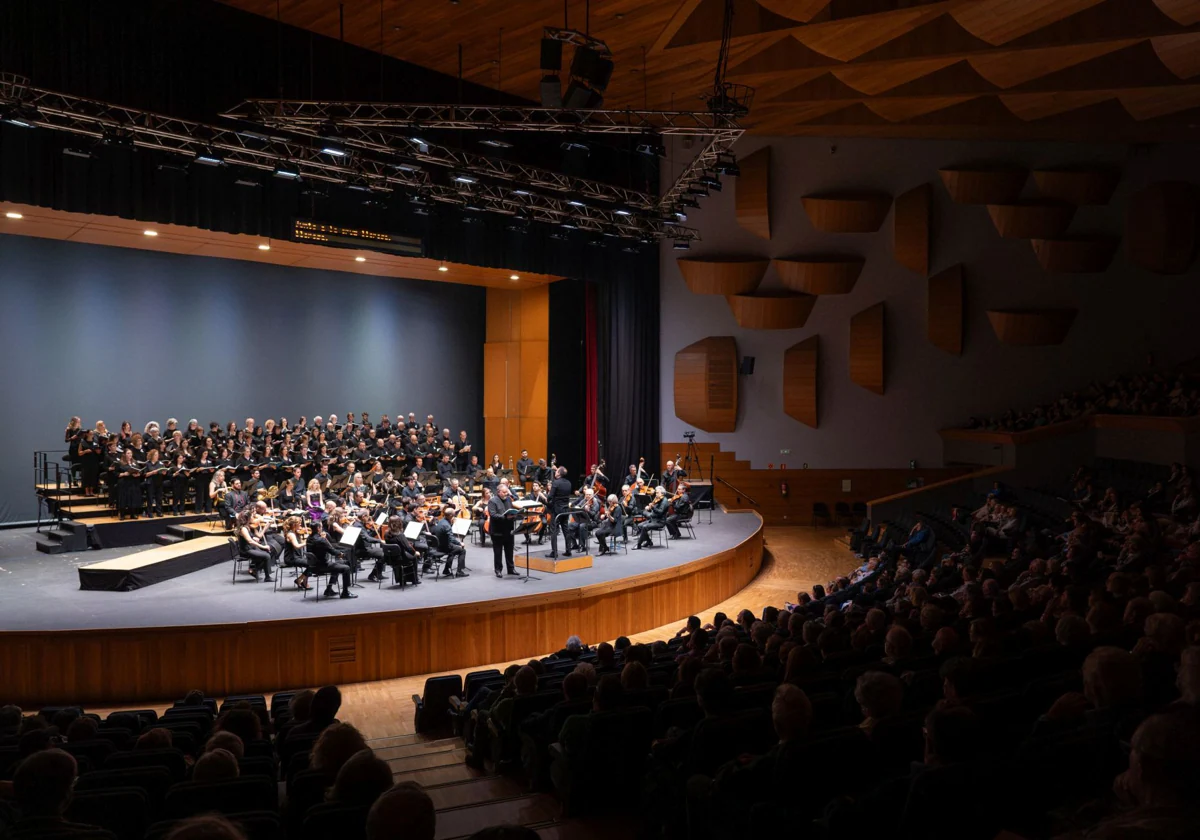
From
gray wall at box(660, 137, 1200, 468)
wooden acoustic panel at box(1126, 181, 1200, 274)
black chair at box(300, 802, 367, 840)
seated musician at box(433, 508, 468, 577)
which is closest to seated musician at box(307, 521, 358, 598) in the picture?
seated musician at box(433, 508, 468, 577)

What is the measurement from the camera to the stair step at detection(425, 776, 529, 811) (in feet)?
14.8

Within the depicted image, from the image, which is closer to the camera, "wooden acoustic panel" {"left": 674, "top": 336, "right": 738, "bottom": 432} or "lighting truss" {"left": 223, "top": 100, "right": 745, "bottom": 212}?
"lighting truss" {"left": 223, "top": 100, "right": 745, "bottom": 212}

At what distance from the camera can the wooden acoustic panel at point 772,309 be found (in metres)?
19.5

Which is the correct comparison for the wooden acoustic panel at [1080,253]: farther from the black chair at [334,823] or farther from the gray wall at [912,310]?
the black chair at [334,823]

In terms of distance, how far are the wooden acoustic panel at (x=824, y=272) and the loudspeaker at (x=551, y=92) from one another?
36.6 ft

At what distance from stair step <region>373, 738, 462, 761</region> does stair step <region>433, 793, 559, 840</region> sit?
205 centimetres

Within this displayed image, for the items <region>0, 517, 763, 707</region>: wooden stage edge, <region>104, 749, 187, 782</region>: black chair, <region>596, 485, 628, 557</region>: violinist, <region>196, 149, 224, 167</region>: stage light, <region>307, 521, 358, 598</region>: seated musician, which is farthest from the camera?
<region>596, 485, 628, 557</region>: violinist

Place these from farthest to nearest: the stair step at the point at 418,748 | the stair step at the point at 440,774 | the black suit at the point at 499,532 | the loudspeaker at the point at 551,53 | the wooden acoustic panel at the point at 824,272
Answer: the wooden acoustic panel at the point at 824,272, the black suit at the point at 499,532, the loudspeaker at the point at 551,53, the stair step at the point at 418,748, the stair step at the point at 440,774

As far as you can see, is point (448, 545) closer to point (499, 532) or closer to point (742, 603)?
point (499, 532)

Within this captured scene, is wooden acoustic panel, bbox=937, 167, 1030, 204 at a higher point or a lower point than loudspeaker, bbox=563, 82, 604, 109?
higher

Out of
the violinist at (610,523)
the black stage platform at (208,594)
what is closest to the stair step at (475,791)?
the black stage platform at (208,594)

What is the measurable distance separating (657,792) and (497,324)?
20476mm

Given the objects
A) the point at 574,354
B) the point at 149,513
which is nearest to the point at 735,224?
the point at 574,354

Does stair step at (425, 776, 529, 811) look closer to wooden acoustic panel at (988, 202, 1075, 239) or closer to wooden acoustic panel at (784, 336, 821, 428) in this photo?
wooden acoustic panel at (784, 336, 821, 428)
